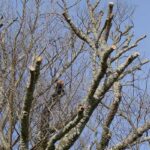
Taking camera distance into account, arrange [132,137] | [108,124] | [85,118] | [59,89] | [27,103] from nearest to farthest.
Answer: [27,103]
[85,118]
[132,137]
[108,124]
[59,89]

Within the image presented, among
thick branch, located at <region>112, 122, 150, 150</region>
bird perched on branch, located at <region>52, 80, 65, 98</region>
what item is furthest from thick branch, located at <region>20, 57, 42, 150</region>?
thick branch, located at <region>112, 122, 150, 150</region>

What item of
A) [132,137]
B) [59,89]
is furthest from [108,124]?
[59,89]

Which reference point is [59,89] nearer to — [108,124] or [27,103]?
[108,124]

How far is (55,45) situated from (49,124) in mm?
1886

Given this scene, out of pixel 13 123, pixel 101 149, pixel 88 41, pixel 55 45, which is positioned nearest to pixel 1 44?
A: pixel 55 45

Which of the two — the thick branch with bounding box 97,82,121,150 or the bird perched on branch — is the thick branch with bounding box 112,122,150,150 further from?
the bird perched on branch

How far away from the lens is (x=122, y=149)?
5121 mm

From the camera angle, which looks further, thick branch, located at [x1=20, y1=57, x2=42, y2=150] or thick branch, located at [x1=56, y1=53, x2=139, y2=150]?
thick branch, located at [x1=56, y1=53, x2=139, y2=150]

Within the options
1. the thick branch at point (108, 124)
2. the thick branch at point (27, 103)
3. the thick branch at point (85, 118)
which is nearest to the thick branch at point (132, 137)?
the thick branch at point (108, 124)

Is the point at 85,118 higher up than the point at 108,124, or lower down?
lower down

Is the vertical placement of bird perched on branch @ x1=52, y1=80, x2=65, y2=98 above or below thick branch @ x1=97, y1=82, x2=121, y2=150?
above

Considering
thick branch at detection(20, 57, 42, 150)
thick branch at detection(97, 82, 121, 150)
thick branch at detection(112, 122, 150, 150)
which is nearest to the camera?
thick branch at detection(20, 57, 42, 150)

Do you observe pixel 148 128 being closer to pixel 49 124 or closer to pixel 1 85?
pixel 49 124

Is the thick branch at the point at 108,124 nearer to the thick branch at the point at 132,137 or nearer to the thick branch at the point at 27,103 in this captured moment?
the thick branch at the point at 132,137
